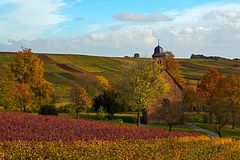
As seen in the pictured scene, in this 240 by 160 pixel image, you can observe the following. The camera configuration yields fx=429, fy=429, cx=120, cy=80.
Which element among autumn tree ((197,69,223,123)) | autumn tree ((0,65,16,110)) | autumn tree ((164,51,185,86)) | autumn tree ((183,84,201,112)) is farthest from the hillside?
autumn tree ((0,65,16,110))

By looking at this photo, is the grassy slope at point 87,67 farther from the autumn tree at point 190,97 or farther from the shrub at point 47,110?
the shrub at point 47,110

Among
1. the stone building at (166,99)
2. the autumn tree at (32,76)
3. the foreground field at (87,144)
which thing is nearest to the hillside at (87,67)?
the stone building at (166,99)

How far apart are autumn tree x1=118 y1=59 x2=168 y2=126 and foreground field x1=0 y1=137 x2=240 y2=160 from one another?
28129 millimetres

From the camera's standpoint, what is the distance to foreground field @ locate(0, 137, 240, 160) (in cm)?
1506

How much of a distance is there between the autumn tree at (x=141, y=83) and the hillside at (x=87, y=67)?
3123 cm

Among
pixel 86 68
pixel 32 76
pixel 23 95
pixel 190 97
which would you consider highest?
pixel 86 68

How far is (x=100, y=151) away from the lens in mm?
17250

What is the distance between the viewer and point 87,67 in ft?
392

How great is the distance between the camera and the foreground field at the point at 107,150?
593 inches

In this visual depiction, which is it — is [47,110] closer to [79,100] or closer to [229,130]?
[79,100]

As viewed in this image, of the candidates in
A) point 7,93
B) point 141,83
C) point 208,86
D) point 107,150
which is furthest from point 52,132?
point 208,86

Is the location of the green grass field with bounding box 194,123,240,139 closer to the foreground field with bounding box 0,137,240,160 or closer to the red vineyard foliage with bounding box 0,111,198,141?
the red vineyard foliage with bounding box 0,111,198,141

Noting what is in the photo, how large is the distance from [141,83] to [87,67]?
225 feet

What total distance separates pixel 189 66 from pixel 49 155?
130m
